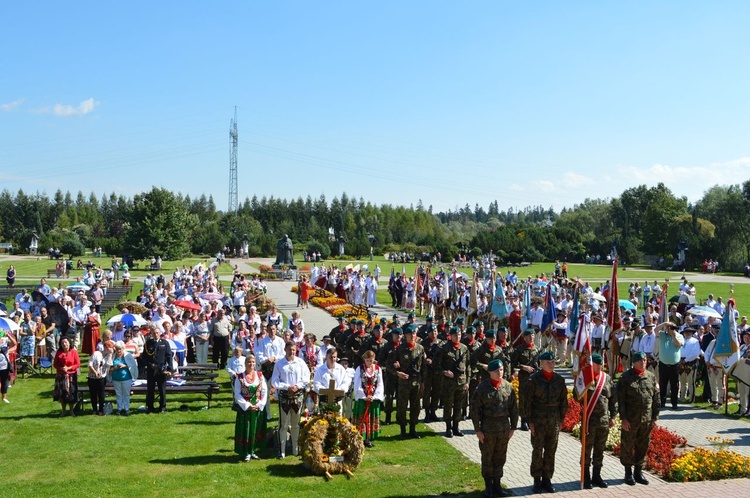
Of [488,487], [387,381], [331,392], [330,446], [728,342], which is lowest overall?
[488,487]

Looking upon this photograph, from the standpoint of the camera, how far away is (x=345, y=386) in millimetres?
11547

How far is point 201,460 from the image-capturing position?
10.9 metres

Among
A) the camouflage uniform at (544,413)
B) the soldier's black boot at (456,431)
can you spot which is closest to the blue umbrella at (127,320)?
the soldier's black boot at (456,431)

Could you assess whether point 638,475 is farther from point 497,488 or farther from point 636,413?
point 497,488

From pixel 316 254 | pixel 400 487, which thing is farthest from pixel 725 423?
pixel 316 254

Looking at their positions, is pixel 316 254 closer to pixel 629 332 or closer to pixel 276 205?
pixel 276 205

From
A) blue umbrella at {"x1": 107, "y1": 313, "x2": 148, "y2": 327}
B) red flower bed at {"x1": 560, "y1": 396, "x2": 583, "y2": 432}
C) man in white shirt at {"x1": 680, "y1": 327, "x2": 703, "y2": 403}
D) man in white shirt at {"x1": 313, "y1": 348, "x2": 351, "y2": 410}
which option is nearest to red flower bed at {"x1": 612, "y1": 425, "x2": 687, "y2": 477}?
red flower bed at {"x1": 560, "y1": 396, "x2": 583, "y2": 432}

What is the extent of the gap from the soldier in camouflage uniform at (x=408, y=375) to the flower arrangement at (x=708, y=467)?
4.40 metres

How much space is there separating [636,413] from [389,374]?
520cm

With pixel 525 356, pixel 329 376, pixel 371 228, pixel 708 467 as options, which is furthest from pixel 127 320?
pixel 371 228

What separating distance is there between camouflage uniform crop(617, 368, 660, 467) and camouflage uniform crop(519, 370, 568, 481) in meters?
1.15

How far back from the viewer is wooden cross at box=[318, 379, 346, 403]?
11266mm

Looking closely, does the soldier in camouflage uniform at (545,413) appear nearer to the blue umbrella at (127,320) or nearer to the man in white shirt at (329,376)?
the man in white shirt at (329,376)

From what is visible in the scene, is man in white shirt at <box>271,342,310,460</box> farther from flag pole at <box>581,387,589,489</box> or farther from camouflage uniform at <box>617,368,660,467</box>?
camouflage uniform at <box>617,368,660,467</box>
